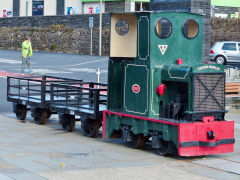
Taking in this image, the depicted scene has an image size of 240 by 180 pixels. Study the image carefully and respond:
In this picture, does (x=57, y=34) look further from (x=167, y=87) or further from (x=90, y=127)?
(x=167, y=87)

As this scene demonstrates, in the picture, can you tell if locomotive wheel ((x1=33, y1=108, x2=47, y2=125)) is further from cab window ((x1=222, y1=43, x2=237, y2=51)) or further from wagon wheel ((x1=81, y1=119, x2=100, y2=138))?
cab window ((x1=222, y1=43, x2=237, y2=51))

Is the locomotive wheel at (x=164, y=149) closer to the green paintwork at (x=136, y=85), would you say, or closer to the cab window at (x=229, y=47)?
the green paintwork at (x=136, y=85)

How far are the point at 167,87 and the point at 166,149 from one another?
120 cm

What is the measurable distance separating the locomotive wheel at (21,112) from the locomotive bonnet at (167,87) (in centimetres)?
417

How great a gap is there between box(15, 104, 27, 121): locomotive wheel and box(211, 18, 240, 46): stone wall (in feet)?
97.4

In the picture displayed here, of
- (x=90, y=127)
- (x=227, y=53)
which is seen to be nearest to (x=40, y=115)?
(x=90, y=127)

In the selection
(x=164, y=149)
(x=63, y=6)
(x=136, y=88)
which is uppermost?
(x=63, y=6)

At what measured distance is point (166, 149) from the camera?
11672 millimetres

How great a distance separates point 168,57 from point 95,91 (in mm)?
2115

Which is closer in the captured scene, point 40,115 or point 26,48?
point 40,115

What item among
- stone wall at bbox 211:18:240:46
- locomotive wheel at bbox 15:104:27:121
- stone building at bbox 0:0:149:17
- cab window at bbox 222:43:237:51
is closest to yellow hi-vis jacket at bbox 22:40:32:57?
locomotive wheel at bbox 15:104:27:121

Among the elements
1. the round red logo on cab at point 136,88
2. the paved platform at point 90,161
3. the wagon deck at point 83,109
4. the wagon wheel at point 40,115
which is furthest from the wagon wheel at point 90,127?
the wagon wheel at point 40,115

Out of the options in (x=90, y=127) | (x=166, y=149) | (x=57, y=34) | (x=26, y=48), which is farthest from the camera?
(x=57, y=34)

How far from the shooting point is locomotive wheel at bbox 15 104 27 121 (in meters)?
16.3
